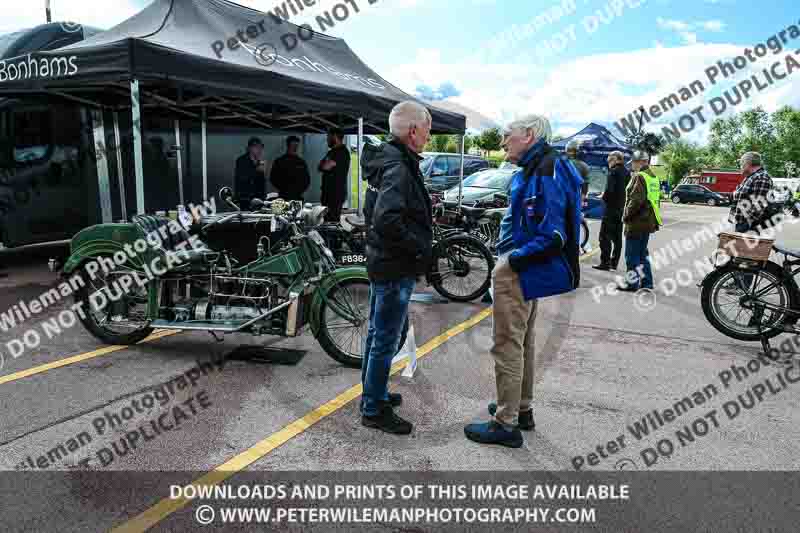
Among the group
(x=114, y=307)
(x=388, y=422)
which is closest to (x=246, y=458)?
(x=388, y=422)

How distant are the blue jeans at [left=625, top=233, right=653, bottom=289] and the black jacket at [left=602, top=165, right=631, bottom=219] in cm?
125

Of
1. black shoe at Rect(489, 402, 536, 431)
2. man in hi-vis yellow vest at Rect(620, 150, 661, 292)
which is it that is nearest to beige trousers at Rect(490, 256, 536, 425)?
black shoe at Rect(489, 402, 536, 431)

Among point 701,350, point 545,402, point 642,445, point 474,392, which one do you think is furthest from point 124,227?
point 701,350

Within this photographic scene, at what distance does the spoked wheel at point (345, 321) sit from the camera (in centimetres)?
454

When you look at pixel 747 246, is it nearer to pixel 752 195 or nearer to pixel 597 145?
pixel 752 195

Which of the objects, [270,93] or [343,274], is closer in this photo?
[343,274]

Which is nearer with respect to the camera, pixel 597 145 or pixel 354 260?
pixel 354 260

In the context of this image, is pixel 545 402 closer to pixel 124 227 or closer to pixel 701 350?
pixel 701 350

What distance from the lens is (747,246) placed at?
17.3 feet

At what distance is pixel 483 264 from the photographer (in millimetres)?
6938

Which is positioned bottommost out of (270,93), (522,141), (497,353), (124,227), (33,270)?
(33,270)

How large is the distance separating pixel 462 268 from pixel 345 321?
268 cm

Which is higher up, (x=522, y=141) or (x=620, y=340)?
(x=522, y=141)

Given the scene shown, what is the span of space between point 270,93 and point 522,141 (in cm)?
423
